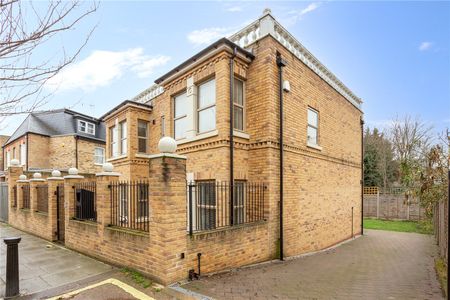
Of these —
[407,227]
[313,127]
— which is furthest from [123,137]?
[407,227]

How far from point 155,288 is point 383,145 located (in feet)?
114

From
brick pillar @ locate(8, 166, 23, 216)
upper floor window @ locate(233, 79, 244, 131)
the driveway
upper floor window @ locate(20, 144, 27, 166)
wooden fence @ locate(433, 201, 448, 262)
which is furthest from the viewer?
upper floor window @ locate(20, 144, 27, 166)

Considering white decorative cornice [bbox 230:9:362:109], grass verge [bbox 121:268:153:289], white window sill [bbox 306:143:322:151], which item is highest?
white decorative cornice [bbox 230:9:362:109]

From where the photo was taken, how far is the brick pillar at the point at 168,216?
4.61 meters

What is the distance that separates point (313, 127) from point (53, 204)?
9.30 m

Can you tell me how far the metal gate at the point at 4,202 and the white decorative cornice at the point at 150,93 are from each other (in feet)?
26.8

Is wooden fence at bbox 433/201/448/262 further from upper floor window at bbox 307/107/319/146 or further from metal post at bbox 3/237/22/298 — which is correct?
metal post at bbox 3/237/22/298

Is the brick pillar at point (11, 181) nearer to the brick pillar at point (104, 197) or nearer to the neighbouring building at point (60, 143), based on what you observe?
the neighbouring building at point (60, 143)

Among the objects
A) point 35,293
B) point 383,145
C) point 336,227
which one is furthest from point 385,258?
point 383,145

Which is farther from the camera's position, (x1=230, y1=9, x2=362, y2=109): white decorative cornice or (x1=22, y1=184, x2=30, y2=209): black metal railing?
(x1=22, y1=184, x2=30, y2=209): black metal railing

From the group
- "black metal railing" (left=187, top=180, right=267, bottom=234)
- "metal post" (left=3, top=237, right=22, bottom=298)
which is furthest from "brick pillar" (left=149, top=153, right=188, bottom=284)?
"metal post" (left=3, top=237, right=22, bottom=298)

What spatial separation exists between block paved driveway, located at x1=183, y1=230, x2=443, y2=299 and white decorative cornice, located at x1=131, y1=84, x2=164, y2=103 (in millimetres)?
8050

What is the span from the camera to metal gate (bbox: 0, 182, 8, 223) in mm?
12847

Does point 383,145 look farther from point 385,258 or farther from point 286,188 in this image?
point 286,188
